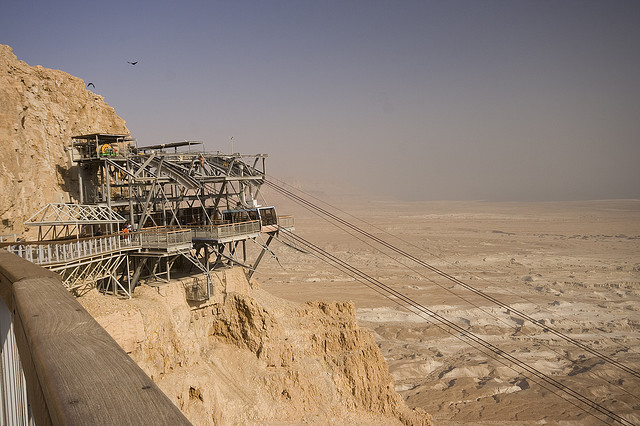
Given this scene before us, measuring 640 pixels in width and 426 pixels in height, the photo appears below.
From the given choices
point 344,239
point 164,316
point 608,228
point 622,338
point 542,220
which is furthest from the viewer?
point 542,220

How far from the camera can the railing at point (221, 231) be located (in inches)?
881

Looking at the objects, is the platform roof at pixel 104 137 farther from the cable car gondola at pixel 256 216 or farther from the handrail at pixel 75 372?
the handrail at pixel 75 372

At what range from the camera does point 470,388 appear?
36.9 meters

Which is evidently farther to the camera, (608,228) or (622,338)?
(608,228)

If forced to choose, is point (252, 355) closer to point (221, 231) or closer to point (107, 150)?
point (221, 231)

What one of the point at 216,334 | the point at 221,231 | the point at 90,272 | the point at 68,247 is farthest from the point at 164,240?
the point at 216,334

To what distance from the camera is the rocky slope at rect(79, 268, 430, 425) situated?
16.9 m

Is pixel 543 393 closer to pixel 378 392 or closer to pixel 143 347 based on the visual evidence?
pixel 378 392

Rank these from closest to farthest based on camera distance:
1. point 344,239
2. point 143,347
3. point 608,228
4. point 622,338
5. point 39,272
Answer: point 39,272, point 143,347, point 622,338, point 344,239, point 608,228

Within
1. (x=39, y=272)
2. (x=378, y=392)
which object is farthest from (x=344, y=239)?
(x=39, y=272)

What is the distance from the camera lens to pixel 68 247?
16.7 m

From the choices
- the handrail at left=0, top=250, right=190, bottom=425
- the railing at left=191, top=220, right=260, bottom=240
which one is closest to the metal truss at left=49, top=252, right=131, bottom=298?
the railing at left=191, top=220, right=260, bottom=240

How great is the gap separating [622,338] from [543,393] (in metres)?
16.6

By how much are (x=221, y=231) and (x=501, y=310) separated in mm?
42347
